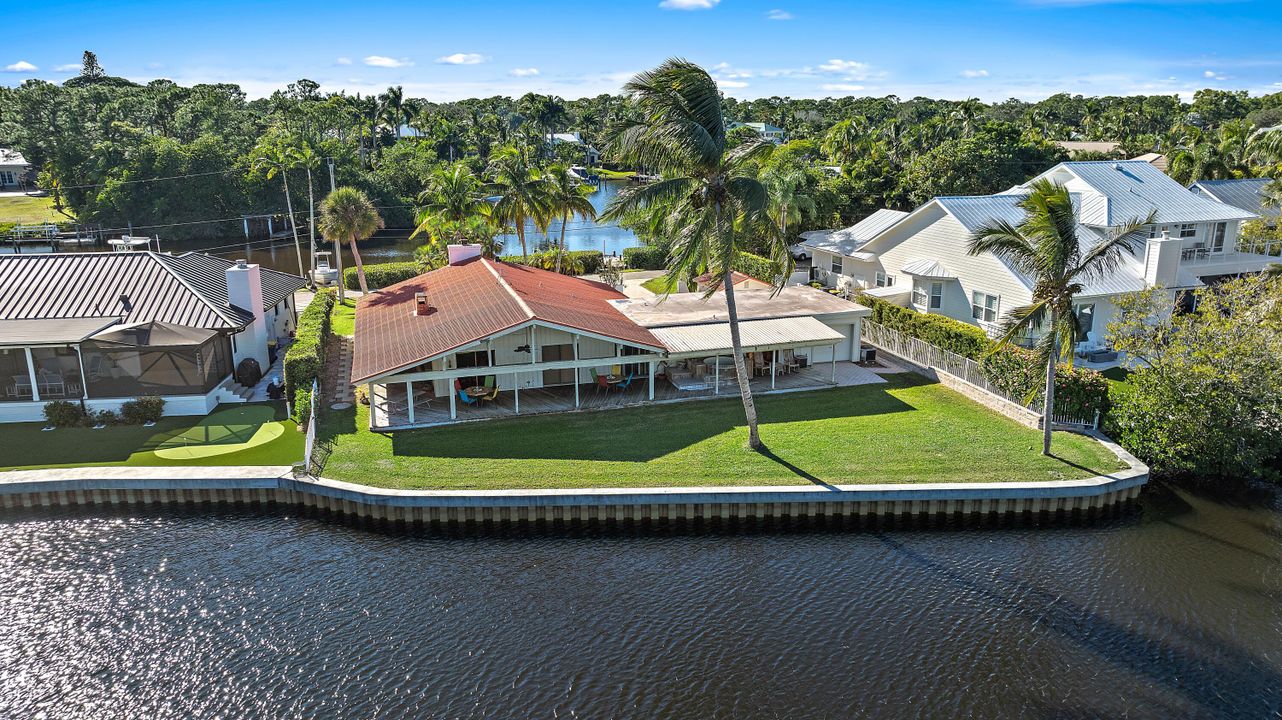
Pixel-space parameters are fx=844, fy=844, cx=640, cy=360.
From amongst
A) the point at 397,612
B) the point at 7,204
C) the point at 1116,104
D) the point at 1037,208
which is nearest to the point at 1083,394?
the point at 1037,208

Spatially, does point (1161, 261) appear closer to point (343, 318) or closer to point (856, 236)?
point (856, 236)

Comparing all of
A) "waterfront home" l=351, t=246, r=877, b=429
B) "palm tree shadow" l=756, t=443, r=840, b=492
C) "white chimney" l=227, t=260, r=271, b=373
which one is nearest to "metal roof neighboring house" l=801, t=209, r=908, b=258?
"waterfront home" l=351, t=246, r=877, b=429

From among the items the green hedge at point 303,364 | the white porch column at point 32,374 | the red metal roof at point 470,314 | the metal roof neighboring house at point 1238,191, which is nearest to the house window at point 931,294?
the red metal roof at point 470,314

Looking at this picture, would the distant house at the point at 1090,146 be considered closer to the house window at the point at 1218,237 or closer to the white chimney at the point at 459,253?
the house window at the point at 1218,237

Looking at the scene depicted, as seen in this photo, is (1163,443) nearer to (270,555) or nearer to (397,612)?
(397,612)

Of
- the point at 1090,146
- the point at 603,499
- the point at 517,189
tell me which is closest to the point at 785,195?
the point at 517,189

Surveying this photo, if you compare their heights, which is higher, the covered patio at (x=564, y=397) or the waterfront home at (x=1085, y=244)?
the waterfront home at (x=1085, y=244)

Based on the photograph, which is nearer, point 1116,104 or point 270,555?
point 270,555
